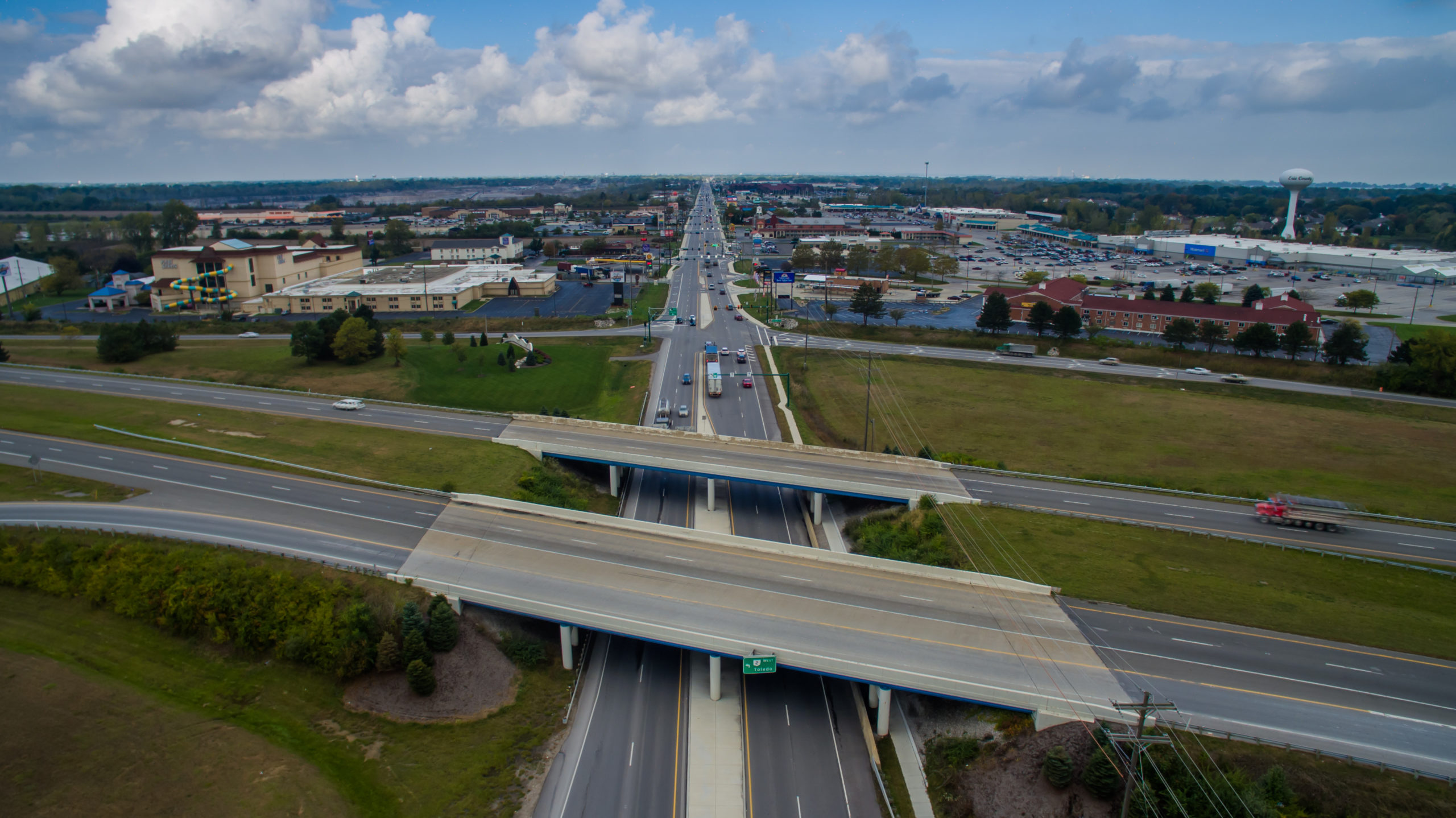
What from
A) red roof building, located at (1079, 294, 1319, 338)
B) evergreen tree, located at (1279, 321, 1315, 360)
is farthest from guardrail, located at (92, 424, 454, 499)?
red roof building, located at (1079, 294, 1319, 338)

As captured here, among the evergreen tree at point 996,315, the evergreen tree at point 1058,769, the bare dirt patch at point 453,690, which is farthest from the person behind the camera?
the evergreen tree at point 996,315

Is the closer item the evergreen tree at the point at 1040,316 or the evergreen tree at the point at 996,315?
the evergreen tree at the point at 1040,316

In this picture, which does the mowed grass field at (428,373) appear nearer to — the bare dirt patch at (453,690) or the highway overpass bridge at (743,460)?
the highway overpass bridge at (743,460)

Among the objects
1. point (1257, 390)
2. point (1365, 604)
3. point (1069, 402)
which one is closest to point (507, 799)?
point (1365, 604)

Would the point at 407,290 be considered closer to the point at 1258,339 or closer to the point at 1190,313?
the point at 1190,313

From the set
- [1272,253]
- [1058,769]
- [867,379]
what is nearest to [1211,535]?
[1058,769]

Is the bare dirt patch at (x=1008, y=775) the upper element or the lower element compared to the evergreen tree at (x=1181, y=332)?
lower

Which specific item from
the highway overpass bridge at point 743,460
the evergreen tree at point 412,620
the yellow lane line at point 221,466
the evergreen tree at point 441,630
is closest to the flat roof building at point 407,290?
the yellow lane line at point 221,466
